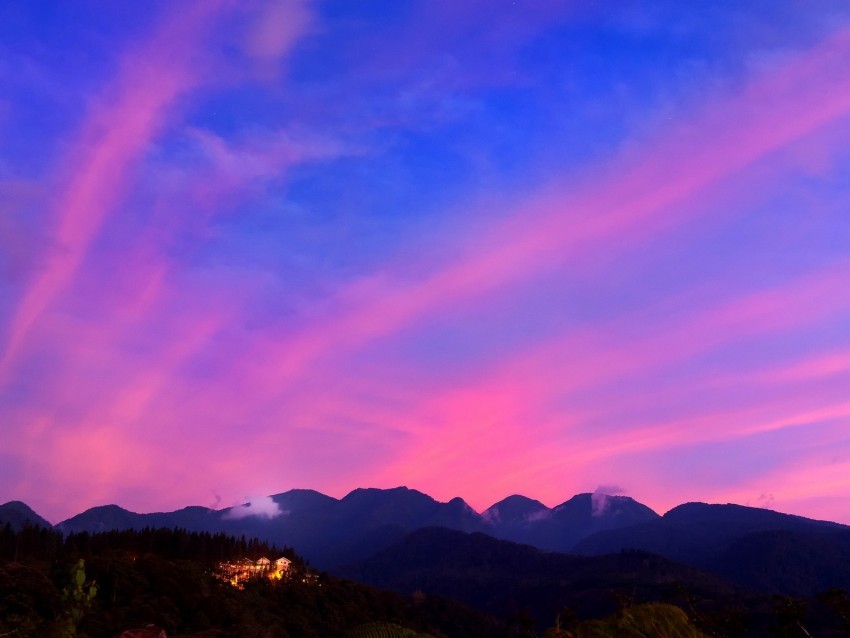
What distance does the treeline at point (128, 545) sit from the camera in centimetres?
12204

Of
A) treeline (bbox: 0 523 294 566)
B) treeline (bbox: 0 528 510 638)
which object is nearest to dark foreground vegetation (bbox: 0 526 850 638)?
treeline (bbox: 0 528 510 638)

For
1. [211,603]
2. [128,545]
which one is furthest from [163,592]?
[128,545]

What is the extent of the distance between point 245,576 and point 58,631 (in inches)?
5673

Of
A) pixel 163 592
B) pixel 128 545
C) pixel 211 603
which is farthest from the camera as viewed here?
pixel 128 545

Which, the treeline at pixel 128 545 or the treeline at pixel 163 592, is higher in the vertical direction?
the treeline at pixel 128 545

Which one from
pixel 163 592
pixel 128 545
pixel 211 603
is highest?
pixel 128 545

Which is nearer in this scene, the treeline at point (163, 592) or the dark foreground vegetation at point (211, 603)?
the dark foreground vegetation at point (211, 603)

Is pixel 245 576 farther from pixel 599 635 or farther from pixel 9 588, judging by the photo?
pixel 599 635

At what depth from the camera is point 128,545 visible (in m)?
146

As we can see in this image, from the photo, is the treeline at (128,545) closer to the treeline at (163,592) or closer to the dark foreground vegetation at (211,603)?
the treeline at (163,592)

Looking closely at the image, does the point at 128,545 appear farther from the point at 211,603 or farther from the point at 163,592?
the point at 211,603

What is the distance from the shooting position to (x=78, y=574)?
23672 millimetres

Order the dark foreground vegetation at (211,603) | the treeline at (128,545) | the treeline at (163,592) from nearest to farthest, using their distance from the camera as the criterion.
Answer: the dark foreground vegetation at (211,603) → the treeline at (163,592) → the treeline at (128,545)

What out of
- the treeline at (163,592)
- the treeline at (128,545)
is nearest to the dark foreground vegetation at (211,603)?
the treeline at (163,592)
